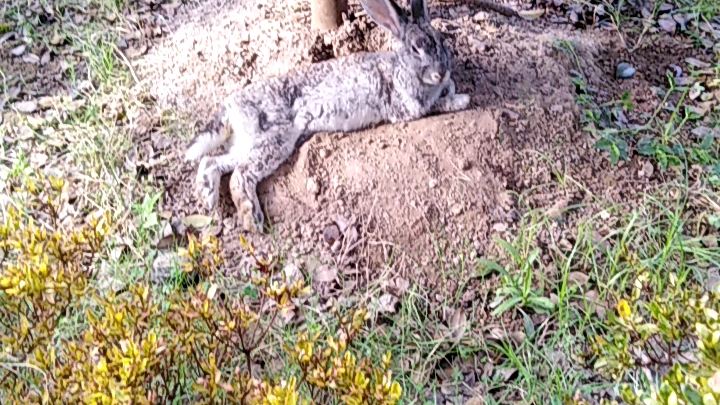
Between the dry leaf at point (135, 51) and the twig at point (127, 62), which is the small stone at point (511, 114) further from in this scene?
the dry leaf at point (135, 51)

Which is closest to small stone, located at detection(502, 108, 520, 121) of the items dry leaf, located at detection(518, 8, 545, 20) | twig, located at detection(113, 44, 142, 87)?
dry leaf, located at detection(518, 8, 545, 20)

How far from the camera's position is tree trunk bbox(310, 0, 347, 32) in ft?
13.6

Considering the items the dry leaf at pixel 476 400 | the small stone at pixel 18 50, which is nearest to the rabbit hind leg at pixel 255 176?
the dry leaf at pixel 476 400

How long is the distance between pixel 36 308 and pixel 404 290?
5.09ft

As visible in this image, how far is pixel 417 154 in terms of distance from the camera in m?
3.69

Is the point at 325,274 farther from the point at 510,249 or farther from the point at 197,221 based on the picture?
the point at 510,249

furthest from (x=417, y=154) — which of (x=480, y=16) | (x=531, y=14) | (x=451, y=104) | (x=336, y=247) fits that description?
(x=531, y=14)

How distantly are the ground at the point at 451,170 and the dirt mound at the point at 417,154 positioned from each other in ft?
0.03

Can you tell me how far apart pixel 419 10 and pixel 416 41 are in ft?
0.58

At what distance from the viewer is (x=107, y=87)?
4.38 meters

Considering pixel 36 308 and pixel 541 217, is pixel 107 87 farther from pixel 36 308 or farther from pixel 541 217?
pixel 541 217

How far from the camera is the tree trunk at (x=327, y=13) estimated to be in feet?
13.6

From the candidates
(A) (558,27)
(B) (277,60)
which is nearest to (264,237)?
(B) (277,60)

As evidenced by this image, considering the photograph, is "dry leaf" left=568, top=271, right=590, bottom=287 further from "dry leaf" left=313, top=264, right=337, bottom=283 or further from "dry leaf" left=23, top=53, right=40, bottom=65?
"dry leaf" left=23, top=53, right=40, bottom=65
